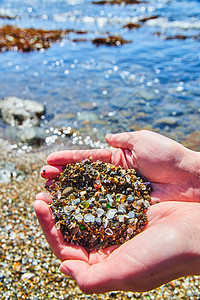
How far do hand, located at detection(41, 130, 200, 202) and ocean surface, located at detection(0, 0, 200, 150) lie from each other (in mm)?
2850

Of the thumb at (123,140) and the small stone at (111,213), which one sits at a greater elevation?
the thumb at (123,140)

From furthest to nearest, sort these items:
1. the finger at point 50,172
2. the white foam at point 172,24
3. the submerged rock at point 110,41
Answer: the white foam at point 172,24, the submerged rock at point 110,41, the finger at point 50,172

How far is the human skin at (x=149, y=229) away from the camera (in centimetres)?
201

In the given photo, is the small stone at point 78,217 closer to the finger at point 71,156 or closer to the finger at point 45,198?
the finger at point 45,198

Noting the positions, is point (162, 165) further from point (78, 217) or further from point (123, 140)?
point (78, 217)

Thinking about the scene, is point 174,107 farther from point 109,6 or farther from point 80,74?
point 109,6

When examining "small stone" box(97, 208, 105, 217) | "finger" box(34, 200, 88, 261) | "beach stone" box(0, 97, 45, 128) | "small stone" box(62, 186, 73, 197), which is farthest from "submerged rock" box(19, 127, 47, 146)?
"small stone" box(97, 208, 105, 217)

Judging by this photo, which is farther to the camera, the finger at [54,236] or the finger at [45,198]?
the finger at [45,198]

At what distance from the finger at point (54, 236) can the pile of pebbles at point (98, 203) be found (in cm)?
6

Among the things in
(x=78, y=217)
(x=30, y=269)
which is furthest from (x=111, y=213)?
(x=30, y=269)

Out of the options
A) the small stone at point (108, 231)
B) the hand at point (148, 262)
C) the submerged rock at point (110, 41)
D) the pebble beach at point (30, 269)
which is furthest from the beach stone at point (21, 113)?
the submerged rock at point (110, 41)

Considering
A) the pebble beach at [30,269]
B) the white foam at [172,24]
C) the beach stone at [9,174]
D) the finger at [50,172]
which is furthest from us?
the white foam at [172,24]

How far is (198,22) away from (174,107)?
11.7 metres

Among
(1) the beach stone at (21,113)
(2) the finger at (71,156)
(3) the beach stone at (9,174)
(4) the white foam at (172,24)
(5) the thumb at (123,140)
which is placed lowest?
(3) the beach stone at (9,174)
